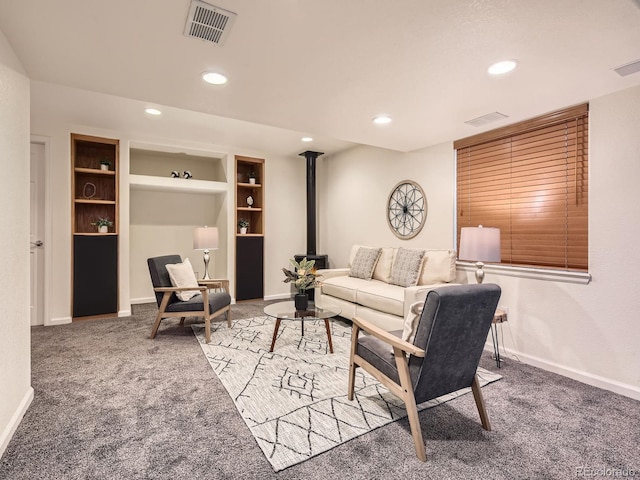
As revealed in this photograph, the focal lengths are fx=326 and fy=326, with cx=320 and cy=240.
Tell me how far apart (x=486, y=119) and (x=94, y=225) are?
16.7 feet

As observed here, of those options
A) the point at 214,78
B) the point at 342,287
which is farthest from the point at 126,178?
the point at 342,287

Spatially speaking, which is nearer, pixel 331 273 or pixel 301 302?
pixel 301 302

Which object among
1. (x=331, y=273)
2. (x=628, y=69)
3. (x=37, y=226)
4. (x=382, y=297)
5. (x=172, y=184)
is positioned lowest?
(x=382, y=297)

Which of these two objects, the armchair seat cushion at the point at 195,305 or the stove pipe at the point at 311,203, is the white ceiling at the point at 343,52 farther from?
the stove pipe at the point at 311,203

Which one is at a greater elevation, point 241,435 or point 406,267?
point 406,267

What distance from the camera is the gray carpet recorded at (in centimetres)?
162

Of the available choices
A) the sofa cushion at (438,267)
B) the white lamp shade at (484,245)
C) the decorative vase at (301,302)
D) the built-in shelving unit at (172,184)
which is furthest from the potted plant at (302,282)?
the built-in shelving unit at (172,184)

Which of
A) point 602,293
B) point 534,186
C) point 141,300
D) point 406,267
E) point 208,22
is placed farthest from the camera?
point 141,300

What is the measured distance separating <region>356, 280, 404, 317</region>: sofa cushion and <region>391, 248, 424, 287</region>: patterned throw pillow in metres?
Answer: 0.10

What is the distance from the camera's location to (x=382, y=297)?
354 cm

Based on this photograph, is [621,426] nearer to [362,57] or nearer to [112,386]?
[362,57]

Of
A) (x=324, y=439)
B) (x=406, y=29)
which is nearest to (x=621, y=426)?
(x=324, y=439)

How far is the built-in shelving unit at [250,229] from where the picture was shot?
543 centimetres

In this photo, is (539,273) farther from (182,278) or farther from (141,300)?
(141,300)
